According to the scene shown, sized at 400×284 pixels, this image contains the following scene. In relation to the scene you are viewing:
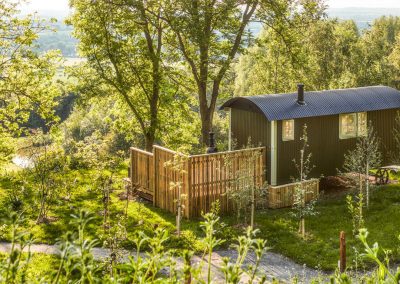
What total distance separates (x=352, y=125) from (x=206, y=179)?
21.7ft

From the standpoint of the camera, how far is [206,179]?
55.8 ft

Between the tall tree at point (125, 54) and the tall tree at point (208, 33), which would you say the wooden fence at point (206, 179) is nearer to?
the tall tree at point (125, 54)

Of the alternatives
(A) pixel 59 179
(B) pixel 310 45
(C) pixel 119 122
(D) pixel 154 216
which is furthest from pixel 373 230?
(B) pixel 310 45

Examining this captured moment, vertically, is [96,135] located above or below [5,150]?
above

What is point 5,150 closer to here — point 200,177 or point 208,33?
point 200,177

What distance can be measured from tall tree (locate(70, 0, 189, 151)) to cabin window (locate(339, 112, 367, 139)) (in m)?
6.64

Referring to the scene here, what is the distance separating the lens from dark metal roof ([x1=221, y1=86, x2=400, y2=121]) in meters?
19.0

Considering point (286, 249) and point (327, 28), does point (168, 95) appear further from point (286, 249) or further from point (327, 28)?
point (327, 28)

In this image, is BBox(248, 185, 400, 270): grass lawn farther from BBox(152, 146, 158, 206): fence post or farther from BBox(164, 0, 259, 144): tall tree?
BBox(164, 0, 259, 144): tall tree

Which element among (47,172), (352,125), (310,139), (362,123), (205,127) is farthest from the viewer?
(205,127)

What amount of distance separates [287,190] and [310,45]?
20.6 meters

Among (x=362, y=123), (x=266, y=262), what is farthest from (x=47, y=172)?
(x=362, y=123)

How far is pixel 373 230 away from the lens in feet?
49.8

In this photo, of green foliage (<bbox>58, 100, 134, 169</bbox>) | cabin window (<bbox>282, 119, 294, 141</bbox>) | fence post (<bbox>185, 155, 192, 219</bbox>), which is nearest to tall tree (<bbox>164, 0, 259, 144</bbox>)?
green foliage (<bbox>58, 100, 134, 169</bbox>)
